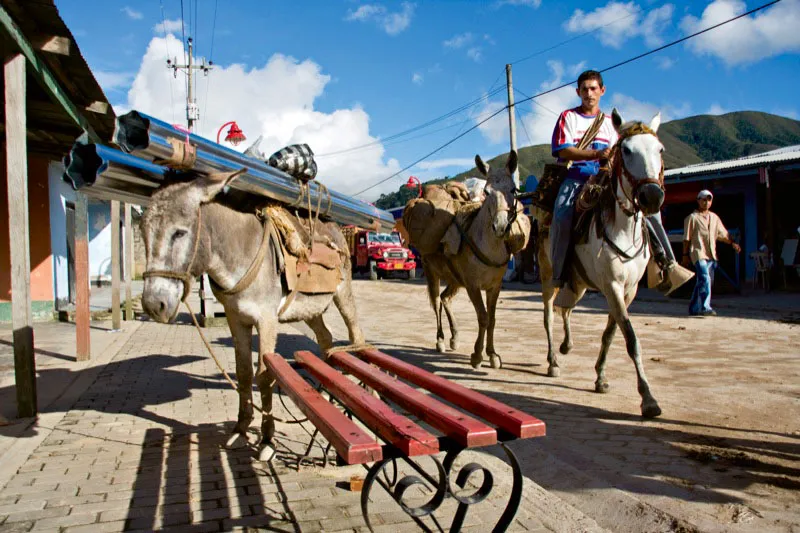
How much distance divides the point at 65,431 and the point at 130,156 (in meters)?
2.71

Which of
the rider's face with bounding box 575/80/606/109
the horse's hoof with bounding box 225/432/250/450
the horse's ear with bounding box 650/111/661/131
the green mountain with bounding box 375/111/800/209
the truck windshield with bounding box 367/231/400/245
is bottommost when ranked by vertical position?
the horse's hoof with bounding box 225/432/250/450

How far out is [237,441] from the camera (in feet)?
14.9

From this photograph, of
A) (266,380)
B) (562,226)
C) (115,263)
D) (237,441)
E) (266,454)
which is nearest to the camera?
(266,454)

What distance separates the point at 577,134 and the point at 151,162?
4.48 metres

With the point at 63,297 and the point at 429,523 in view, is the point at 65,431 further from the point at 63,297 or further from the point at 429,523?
the point at 63,297

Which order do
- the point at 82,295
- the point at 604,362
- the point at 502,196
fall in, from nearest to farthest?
the point at 604,362
the point at 502,196
the point at 82,295

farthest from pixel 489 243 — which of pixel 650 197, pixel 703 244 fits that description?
pixel 703 244

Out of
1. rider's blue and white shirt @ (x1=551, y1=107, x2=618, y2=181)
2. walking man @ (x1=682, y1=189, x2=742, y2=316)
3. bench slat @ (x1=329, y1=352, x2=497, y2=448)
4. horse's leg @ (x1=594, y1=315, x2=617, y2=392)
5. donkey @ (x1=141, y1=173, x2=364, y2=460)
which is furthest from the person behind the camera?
walking man @ (x1=682, y1=189, x2=742, y2=316)

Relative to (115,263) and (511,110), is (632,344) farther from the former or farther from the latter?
(511,110)

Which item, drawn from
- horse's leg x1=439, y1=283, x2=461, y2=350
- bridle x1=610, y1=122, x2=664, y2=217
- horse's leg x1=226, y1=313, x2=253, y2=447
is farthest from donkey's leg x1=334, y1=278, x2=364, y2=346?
horse's leg x1=439, y1=283, x2=461, y2=350

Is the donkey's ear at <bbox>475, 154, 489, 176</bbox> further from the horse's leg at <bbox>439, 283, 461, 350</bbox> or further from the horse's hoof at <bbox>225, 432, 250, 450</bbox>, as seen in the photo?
the horse's hoof at <bbox>225, 432, 250, 450</bbox>

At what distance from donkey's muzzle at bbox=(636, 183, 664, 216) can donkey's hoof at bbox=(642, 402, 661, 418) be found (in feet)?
5.42

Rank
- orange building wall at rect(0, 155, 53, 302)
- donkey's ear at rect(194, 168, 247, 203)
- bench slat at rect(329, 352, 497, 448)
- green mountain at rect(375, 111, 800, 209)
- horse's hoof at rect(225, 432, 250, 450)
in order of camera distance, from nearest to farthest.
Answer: bench slat at rect(329, 352, 497, 448), donkey's ear at rect(194, 168, 247, 203), horse's hoof at rect(225, 432, 250, 450), orange building wall at rect(0, 155, 53, 302), green mountain at rect(375, 111, 800, 209)

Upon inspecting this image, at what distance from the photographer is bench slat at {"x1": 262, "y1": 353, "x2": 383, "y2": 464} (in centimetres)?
212
